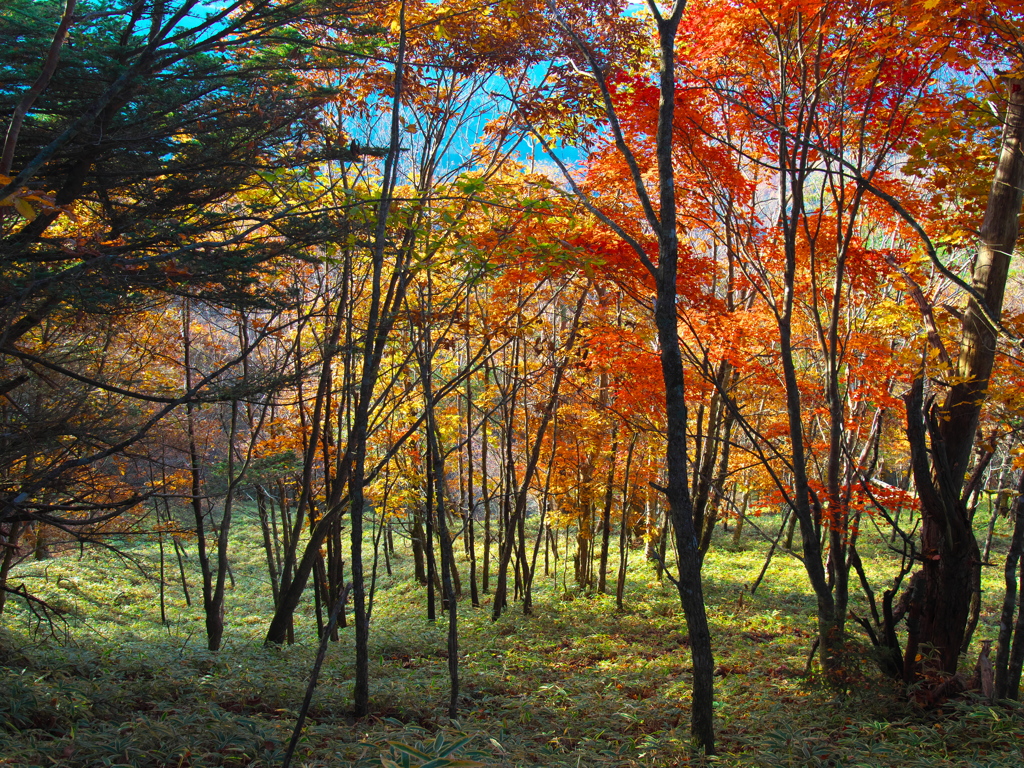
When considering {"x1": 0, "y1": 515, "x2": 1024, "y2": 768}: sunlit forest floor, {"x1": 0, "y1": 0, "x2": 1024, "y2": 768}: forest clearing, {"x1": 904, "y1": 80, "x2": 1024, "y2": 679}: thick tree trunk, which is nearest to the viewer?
{"x1": 0, "y1": 515, "x2": 1024, "y2": 768}: sunlit forest floor

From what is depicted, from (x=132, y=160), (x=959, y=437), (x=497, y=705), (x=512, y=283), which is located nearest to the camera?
(x=132, y=160)

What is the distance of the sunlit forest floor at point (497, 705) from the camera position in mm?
3729

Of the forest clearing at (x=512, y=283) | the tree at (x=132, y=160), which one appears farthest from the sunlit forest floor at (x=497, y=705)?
the tree at (x=132, y=160)

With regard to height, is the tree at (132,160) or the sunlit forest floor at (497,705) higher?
the tree at (132,160)

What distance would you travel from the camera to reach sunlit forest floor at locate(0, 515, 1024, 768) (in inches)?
147

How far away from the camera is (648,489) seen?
13.8 meters

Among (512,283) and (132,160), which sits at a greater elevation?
(512,283)

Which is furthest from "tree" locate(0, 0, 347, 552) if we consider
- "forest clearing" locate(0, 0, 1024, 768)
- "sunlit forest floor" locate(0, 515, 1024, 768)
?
"sunlit forest floor" locate(0, 515, 1024, 768)

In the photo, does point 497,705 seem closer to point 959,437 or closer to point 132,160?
point 959,437

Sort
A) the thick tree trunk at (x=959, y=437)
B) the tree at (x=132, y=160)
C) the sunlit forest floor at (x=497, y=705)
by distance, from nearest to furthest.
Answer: the sunlit forest floor at (x=497, y=705) → the tree at (x=132, y=160) → the thick tree trunk at (x=959, y=437)

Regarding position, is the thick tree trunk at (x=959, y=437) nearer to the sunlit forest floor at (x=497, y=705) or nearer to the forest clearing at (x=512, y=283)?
the forest clearing at (x=512, y=283)

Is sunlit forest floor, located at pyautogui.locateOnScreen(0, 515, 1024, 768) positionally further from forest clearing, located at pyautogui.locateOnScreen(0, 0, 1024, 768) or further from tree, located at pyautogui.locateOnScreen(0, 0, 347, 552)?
tree, located at pyautogui.locateOnScreen(0, 0, 347, 552)

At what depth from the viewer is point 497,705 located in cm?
591

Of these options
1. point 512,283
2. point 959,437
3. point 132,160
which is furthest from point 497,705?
point 132,160
